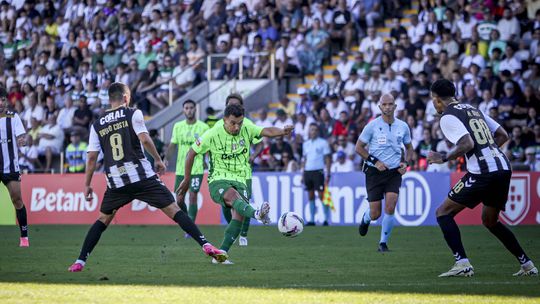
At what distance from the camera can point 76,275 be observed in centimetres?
1134

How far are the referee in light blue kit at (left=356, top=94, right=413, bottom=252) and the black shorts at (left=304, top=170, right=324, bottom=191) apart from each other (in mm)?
8265

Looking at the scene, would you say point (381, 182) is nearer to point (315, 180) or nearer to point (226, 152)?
point (226, 152)

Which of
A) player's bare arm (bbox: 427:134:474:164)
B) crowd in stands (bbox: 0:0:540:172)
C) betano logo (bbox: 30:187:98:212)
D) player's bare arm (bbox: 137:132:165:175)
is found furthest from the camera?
betano logo (bbox: 30:187:98:212)

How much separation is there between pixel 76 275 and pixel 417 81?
640 inches

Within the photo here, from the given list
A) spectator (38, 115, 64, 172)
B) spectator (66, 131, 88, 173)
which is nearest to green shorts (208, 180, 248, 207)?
spectator (66, 131, 88, 173)

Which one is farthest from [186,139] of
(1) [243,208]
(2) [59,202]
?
(2) [59,202]

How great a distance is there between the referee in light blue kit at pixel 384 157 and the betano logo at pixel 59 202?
40.0ft

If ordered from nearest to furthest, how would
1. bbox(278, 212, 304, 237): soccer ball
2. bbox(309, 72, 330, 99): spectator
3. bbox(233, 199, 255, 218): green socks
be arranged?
1. bbox(278, 212, 304, 237): soccer ball
2. bbox(233, 199, 255, 218): green socks
3. bbox(309, 72, 330, 99): spectator

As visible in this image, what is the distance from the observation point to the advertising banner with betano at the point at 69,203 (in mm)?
26172

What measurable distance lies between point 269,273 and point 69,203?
1629cm

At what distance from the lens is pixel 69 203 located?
1059 inches

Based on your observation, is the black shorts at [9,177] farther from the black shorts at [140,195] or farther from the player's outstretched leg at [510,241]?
the player's outstretched leg at [510,241]

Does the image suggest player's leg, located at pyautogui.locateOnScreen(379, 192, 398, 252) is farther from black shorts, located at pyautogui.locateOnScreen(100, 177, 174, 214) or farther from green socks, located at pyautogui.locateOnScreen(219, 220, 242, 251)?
black shorts, located at pyautogui.locateOnScreen(100, 177, 174, 214)

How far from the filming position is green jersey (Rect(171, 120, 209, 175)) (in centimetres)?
1936
